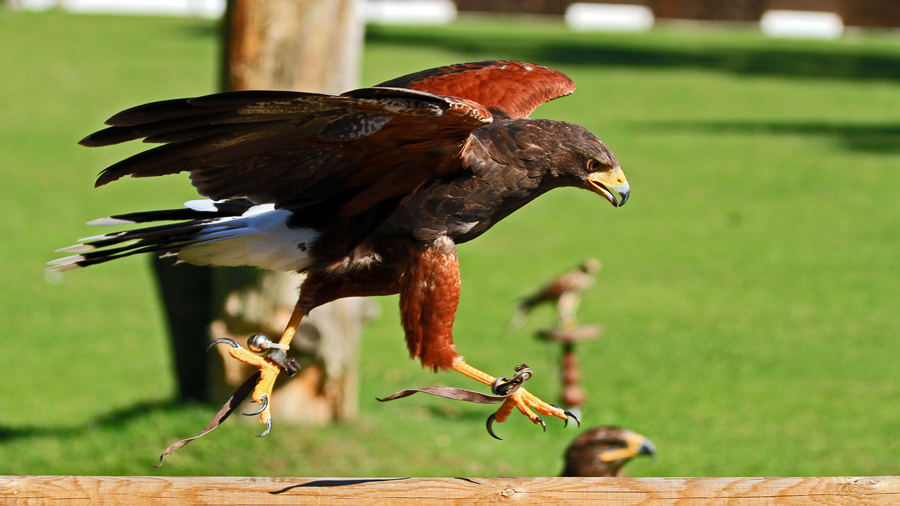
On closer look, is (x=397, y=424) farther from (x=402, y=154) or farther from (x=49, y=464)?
(x=402, y=154)

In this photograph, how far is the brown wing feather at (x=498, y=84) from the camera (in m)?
3.28

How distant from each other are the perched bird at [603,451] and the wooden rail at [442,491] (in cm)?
199

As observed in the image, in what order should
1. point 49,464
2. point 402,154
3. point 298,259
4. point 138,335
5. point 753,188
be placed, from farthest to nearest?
point 753,188 → point 138,335 → point 49,464 → point 298,259 → point 402,154

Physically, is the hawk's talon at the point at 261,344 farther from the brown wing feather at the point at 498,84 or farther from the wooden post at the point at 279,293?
the wooden post at the point at 279,293

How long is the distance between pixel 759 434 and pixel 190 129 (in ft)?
17.1

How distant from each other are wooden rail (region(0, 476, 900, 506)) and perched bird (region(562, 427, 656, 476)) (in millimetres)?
1993

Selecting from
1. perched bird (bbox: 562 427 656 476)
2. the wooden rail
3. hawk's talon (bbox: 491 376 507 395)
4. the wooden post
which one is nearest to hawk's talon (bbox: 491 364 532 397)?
hawk's talon (bbox: 491 376 507 395)

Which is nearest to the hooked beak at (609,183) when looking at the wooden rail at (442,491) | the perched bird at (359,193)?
the perched bird at (359,193)

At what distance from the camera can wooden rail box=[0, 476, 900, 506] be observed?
261 cm

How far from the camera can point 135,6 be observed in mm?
32062

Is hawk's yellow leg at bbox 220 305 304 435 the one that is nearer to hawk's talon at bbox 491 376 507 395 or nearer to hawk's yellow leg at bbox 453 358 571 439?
hawk's yellow leg at bbox 453 358 571 439

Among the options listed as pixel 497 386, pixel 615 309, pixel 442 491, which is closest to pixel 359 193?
pixel 497 386

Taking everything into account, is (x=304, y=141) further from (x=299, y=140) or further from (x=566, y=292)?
(x=566, y=292)

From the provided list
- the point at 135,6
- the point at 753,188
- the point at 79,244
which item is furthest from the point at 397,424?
the point at 135,6
